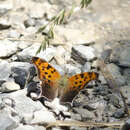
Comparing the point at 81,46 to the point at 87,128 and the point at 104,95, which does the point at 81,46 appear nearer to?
the point at 104,95

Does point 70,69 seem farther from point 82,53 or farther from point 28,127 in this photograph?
point 28,127

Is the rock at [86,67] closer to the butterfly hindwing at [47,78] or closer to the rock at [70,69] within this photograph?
the rock at [70,69]

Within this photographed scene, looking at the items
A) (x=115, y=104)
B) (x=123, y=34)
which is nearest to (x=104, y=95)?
(x=115, y=104)

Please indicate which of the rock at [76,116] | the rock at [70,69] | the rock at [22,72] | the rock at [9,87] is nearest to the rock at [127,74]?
the rock at [70,69]

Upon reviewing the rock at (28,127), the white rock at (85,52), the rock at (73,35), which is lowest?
the rock at (28,127)

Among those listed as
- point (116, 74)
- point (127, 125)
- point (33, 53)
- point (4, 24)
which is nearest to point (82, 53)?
point (116, 74)

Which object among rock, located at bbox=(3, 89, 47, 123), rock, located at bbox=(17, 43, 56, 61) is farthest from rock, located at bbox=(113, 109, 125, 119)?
rock, located at bbox=(17, 43, 56, 61)
